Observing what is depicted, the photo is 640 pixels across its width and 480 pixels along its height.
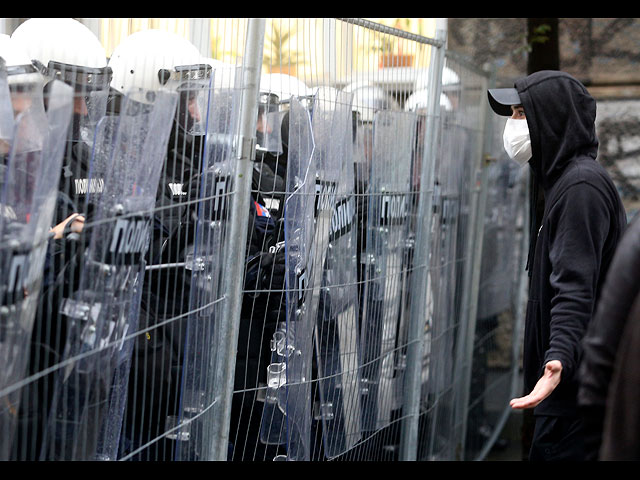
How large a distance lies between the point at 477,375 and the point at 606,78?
102 inches

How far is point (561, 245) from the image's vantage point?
Answer: 2543mm

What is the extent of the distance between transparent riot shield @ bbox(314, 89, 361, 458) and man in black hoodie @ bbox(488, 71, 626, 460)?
0.64 metres

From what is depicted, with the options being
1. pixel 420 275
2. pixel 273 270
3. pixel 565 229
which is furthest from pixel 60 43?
pixel 565 229

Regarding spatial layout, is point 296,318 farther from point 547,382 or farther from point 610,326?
point 610,326

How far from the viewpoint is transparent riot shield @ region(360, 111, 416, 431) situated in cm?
361

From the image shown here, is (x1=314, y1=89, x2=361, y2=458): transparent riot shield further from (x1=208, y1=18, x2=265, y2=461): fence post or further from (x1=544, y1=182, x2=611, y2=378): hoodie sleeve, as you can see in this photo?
(x1=544, y1=182, x2=611, y2=378): hoodie sleeve

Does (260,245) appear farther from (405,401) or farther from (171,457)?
(405,401)

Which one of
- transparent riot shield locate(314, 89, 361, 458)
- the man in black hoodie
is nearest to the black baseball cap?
the man in black hoodie

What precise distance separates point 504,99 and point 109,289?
4.89ft

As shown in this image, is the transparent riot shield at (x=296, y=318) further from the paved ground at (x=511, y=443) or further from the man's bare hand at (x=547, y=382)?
the paved ground at (x=511, y=443)

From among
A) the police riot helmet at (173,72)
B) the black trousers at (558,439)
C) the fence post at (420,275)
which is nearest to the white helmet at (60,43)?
the police riot helmet at (173,72)

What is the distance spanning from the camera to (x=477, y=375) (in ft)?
19.2

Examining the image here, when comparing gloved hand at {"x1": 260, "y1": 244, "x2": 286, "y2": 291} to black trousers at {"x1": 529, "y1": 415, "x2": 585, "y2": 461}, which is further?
gloved hand at {"x1": 260, "y1": 244, "x2": 286, "y2": 291}

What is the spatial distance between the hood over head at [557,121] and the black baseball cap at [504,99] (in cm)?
9
